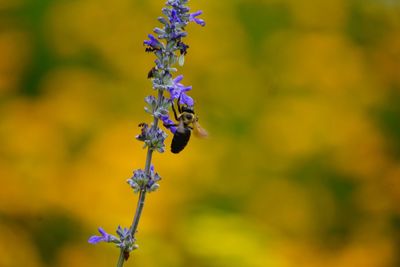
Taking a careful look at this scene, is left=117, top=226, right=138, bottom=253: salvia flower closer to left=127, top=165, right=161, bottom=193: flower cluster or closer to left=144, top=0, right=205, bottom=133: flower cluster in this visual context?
left=127, top=165, right=161, bottom=193: flower cluster

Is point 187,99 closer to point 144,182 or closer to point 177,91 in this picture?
point 177,91

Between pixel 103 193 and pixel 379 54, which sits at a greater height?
pixel 379 54

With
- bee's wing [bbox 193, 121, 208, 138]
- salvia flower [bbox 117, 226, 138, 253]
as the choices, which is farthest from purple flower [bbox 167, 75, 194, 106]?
bee's wing [bbox 193, 121, 208, 138]

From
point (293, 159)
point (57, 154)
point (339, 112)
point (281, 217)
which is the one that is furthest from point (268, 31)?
point (57, 154)

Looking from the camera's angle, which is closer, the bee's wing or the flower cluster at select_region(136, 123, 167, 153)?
the flower cluster at select_region(136, 123, 167, 153)

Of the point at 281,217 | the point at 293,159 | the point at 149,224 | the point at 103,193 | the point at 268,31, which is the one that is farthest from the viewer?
the point at 268,31

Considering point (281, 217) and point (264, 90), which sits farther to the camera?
point (264, 90)

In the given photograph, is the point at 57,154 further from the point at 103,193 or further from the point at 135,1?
the point at 135,1
